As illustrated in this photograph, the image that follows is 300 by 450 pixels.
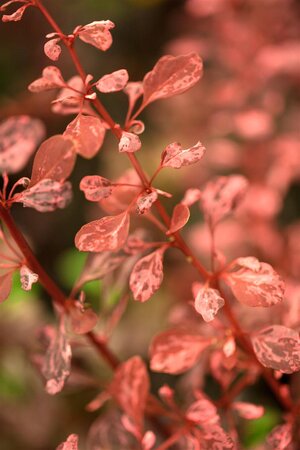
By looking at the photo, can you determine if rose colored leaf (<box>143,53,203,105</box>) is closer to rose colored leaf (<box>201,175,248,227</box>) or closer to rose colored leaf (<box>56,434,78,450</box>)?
rose colored leaf (<box>201,175,248,227</box>)

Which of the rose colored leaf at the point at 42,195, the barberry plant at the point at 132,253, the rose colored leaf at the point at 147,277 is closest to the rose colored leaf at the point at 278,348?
the barberry plant at the point at 132,253

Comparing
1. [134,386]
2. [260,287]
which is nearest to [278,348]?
[260,287]

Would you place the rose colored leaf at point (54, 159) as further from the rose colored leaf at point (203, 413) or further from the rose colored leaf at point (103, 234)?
the rose colored leaf at point (203, 413)

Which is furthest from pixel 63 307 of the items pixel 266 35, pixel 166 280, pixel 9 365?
pixel 266 35

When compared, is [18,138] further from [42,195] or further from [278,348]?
[278,348]

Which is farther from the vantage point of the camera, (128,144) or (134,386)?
(134,386)

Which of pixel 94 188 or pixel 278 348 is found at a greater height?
pixel 94 188

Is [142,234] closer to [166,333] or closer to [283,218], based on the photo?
[166,333]

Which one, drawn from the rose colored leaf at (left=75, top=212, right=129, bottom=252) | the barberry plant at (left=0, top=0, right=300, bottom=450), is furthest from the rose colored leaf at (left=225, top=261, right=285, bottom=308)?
the rose colored leaf at (left=75, top=212, right=129, bottom=252)
